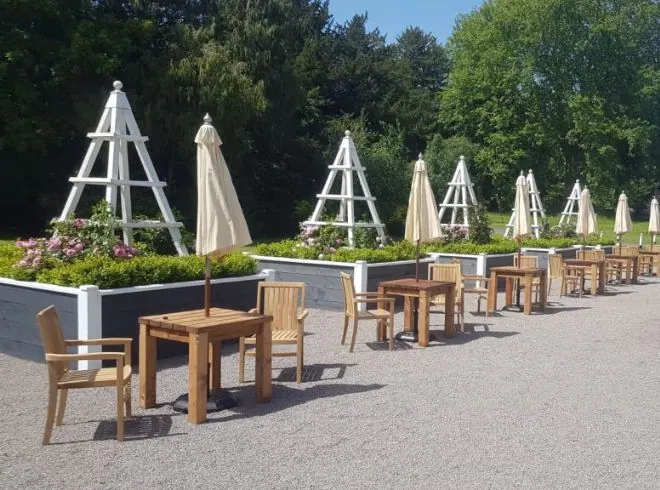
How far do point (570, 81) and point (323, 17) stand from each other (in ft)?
50.2

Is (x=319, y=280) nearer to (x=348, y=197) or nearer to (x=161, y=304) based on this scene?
(x=348, y=197)

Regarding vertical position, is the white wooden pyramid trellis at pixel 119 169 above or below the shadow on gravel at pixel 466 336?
above

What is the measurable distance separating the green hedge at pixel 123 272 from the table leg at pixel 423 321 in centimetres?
246

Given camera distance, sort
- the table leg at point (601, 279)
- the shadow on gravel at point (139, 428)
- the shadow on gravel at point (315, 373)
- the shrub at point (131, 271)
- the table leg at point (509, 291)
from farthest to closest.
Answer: the table leg at point (601, 279), the table leg at point (509, 291), the shrub at point (131, 271), the shadow on gravel at point (315, 373), the shadow on gravel at point (139, 428)

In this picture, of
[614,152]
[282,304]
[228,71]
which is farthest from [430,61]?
[282,304]

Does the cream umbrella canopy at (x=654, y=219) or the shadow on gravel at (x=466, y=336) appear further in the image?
the cream umbrella canopy at (x=654, y=219)

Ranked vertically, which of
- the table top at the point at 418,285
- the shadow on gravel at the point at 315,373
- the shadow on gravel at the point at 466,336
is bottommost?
the shadow on gravel at the point at 466,336

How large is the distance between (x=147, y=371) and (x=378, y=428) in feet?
6.50

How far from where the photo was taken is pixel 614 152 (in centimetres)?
4178

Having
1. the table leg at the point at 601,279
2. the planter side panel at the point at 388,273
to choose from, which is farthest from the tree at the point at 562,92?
the planter side panel at the point at 388,273

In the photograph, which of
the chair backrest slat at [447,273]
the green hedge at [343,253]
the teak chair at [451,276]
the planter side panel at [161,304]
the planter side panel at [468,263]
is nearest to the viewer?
the planter side panel at [161,304]

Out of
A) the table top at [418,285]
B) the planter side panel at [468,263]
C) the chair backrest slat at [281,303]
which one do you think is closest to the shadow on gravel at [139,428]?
the chair backrest slat at [281,303]

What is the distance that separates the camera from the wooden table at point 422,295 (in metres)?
9.25

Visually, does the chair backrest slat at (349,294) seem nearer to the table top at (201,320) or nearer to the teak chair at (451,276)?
the teak chair at (451,276)
